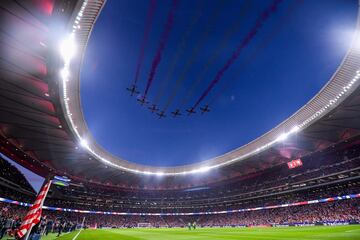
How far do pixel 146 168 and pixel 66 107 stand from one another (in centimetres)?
5293

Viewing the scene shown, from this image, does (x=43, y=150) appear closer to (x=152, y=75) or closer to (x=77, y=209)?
(x=152, y=75)

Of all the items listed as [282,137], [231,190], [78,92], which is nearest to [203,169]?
[231,190]

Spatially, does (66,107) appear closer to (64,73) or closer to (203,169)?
(64,73)

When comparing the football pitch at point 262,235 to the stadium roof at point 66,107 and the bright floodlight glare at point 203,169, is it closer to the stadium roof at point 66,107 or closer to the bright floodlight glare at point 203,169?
the stadium roof at point 66,107

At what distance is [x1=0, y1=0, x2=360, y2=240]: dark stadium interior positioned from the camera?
741 inches

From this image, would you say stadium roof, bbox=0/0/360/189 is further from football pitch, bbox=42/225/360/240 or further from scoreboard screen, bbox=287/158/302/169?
football pitch, bbox=42/225/360/240

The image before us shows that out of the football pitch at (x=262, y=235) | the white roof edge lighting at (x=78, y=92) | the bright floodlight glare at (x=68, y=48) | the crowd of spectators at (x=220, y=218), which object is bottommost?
the football pitch at (x=262, y=235)

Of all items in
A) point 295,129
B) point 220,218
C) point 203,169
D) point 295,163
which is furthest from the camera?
point 220,218

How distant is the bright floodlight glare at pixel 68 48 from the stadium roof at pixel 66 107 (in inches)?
3.6

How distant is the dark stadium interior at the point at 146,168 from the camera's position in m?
18.8

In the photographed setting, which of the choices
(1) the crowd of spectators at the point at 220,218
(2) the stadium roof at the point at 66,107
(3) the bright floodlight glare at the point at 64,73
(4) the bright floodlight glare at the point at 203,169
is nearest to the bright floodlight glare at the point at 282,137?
(2) the stadium roof at the point at 66,107

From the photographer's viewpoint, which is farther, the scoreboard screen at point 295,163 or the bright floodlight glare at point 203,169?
the bright floodlight glare at point 203,169

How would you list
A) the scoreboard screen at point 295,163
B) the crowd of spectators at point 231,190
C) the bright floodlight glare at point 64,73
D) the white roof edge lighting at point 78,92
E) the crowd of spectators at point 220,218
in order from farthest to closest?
the scoreboard screen at point 295,163 < the crowd of spectators at point 231,190 < the crowd of spectators at point 220,218 < the bright floodlight glare at point 64,73 < the white roof edge lighting at point 78,92

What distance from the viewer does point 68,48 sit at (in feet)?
62.4
